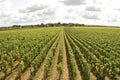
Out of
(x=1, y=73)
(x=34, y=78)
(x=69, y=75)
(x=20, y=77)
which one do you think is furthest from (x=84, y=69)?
(x=1, y=73)

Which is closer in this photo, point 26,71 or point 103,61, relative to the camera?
point 26,71

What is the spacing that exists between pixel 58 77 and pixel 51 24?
18601cm

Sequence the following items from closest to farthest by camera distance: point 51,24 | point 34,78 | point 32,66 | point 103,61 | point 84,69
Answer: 1. point 34,78
2. point 84,69
3. point 32,66
4. point 103,61
5. point 51,24

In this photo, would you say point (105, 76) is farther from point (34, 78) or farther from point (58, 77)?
point (34, 78)

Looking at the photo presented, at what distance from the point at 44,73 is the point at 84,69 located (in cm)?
304

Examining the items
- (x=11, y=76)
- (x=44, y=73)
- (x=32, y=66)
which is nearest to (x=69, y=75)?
(x=44, y=73)

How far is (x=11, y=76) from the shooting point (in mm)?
15414

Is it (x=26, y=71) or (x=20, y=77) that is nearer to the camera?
(x=20, y=77)

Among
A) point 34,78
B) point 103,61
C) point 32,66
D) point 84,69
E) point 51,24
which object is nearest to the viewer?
point 34,78

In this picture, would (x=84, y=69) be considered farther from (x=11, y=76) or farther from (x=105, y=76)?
(x=11, y=76)

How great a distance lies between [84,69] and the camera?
15.6 metres

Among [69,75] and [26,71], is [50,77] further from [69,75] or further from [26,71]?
[26,71]

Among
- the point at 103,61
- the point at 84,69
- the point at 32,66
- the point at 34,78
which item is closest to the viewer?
the point at 34,78

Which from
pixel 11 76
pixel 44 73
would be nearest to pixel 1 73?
pixel 11 76
